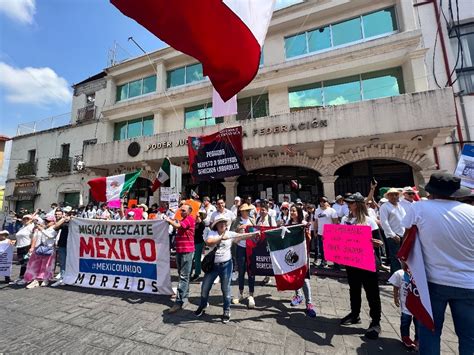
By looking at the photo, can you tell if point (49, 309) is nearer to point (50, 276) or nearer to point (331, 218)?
point (50, 276)

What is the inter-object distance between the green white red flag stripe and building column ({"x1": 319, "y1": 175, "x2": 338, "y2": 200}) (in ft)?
26.1

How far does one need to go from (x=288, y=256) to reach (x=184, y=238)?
1976 mm

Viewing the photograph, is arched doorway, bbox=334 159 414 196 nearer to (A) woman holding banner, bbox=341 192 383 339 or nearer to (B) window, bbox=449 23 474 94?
(B) window, bbox=449 23 474 94

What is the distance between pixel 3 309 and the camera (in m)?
4.57

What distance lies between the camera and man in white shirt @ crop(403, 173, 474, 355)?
2.06 metres

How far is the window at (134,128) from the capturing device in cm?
1611

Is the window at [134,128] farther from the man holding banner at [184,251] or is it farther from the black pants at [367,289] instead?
the black pants at [367,289]

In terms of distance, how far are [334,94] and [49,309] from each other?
1274 cm

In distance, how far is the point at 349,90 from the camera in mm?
11594

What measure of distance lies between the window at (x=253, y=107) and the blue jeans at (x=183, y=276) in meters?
10.1

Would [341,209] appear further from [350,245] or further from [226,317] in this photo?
[226,317]

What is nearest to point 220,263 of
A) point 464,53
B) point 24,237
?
point 24,237

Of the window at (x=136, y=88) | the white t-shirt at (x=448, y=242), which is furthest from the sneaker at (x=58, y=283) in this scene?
the window at (x=136, y=88)

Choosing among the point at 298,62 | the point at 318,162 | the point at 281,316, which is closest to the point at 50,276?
the point at 281,316
